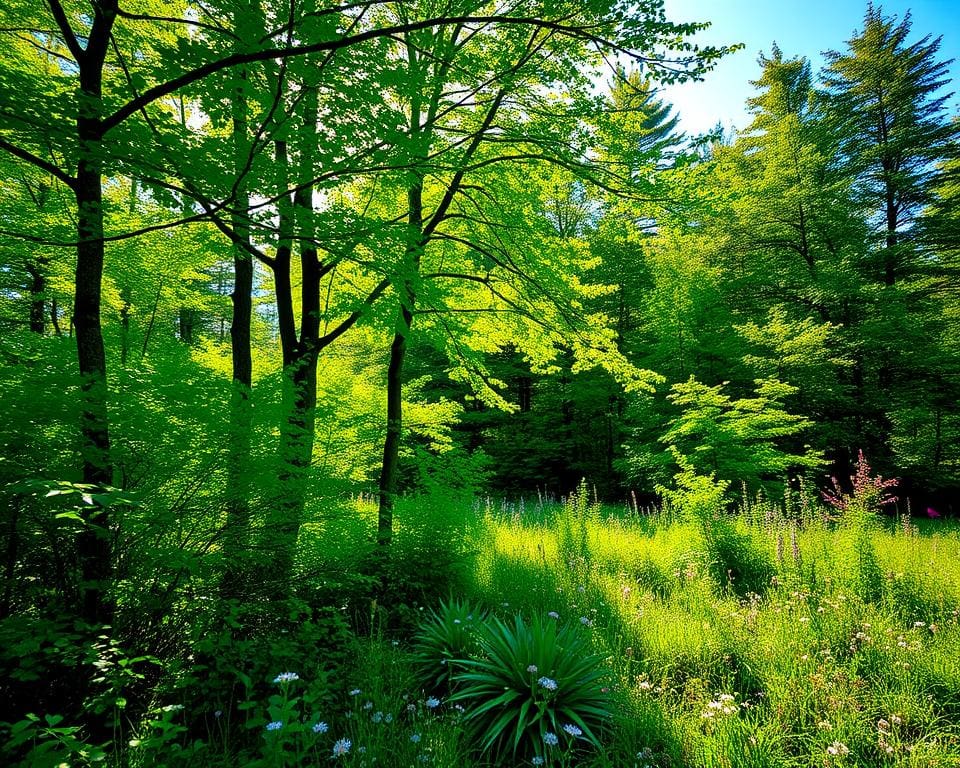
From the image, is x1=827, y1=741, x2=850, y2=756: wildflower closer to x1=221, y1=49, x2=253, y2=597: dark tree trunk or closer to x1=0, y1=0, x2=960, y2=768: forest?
x1=0, y1=0, x2=960, y2=768: forest

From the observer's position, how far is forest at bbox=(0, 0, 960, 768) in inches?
89.7

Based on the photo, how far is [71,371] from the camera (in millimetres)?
2574

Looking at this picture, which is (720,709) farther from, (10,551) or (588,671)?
(10,551)

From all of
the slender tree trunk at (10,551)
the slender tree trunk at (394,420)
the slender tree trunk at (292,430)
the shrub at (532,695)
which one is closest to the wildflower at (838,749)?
the shrub at (532,695)

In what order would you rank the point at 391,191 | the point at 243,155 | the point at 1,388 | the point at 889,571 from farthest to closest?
the point at 391,191 < the point at 889,571 < the point at 243,155 < the point at 1,388

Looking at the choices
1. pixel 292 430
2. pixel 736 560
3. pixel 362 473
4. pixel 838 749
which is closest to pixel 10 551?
pixel 292 430

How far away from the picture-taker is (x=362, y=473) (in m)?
5.44

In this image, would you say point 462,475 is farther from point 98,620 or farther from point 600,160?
point 600,160

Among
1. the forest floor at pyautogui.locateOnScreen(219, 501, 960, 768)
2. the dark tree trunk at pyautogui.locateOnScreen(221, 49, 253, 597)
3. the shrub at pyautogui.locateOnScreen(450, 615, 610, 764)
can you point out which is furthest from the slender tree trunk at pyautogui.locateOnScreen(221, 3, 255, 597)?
the shrub at pyautogui.locateOnScreen(450, 615, 610, 764)

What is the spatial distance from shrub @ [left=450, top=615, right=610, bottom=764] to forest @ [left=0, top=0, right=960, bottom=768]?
0.02m

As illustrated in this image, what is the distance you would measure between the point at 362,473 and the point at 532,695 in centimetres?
357

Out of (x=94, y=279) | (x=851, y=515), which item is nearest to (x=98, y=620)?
(x=94, y=279)

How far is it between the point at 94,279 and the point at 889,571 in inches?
296

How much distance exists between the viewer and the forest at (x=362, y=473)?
2.28 meters
